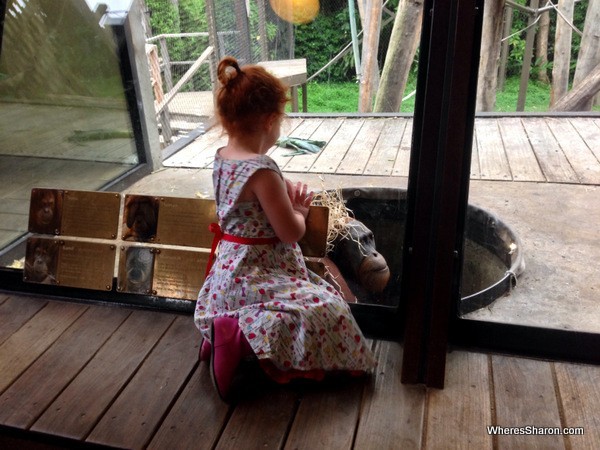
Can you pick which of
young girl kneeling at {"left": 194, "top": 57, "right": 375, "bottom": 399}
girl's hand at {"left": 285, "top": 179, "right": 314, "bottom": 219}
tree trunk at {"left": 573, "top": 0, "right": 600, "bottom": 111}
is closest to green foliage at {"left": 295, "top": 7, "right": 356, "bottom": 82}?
young girl kneeling at {"left": 194, "top": 57, "right": 375, "bottom": 399}

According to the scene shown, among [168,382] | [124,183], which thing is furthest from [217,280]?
[124,183]

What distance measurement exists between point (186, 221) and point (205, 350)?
46 cm

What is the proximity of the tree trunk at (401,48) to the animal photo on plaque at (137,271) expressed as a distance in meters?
0.97

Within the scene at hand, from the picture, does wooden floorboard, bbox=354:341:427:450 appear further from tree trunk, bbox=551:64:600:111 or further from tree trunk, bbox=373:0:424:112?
tree trunk, bbox=551:64:600:111

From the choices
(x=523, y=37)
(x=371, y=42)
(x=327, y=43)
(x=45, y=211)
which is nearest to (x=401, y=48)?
(x=371, y=42)

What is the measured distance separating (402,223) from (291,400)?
1.98ft

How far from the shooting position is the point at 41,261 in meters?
2.04

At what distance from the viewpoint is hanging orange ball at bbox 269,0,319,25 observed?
158cm

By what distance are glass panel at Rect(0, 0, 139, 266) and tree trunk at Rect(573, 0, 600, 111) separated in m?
1.58

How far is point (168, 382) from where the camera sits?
1604 mm

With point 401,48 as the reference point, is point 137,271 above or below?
below

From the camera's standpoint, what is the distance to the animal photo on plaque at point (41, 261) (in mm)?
2031

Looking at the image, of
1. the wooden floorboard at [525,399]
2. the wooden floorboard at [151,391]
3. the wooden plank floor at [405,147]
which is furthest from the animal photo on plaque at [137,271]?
the wooden floorboard at [525,399]

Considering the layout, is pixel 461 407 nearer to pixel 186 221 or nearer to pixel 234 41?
pixel 186 221
